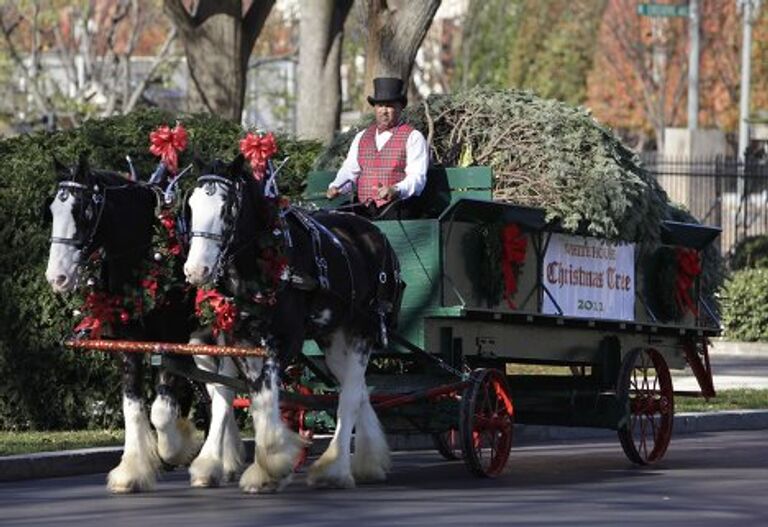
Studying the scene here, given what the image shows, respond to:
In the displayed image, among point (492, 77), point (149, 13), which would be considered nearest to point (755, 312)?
point (149, 13)

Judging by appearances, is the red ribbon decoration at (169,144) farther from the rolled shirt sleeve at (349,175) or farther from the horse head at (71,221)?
the rolled shirt sleeve at (349,175)

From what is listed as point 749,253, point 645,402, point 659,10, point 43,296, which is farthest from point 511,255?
point 659,10

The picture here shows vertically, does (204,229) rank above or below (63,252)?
above

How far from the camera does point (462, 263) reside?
13766 millimetres

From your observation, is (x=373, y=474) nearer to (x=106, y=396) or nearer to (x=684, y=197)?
(x=106, y=396)

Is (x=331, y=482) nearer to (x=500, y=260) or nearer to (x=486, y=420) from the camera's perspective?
(x=486, y=420)

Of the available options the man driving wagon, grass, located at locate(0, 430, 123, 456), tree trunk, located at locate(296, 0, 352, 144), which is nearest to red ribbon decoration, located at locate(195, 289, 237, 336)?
the man driving wagon

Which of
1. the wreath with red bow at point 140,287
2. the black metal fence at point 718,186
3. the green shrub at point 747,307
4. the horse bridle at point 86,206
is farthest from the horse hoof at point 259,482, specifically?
the black metal fence at point 718,186

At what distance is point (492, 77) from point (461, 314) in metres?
47.6

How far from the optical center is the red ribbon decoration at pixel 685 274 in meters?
15.6

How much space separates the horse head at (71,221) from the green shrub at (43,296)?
3.64 metres

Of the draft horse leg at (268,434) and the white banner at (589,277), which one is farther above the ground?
the white banner at (589,277)

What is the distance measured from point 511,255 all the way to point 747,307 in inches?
685

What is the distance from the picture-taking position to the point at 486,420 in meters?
13.5
